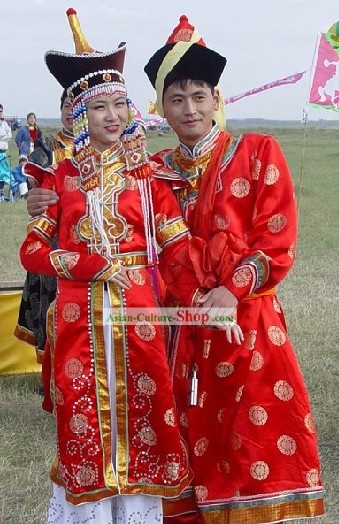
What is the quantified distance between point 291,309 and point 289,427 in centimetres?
423

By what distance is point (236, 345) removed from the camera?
2.71 m

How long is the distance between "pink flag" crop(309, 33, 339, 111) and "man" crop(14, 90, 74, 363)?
4.13m

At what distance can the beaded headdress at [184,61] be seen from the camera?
2672 mm

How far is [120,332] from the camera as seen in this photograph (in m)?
2.71

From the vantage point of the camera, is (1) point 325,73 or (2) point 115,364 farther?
(1) point 325,73

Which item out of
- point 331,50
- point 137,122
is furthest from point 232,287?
point 331,50

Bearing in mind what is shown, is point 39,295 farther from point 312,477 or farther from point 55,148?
point 312,477

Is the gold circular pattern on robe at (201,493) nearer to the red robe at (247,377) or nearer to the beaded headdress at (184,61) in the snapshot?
the red robe at (247,377)

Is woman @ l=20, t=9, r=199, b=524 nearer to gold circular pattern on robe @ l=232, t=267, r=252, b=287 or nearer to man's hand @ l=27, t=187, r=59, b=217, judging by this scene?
man's hand @ l=27, t=187, r=59, b=217

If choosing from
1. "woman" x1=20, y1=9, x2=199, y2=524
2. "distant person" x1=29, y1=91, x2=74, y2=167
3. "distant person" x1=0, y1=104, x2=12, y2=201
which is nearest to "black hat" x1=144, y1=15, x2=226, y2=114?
"woman" x1=20, y1=9, x2=199, y2=524

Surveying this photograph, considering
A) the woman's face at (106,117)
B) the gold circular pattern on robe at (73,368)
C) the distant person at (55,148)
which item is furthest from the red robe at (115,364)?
the distant person at (55,148)

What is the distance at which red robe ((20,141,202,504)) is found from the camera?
2.69 meters

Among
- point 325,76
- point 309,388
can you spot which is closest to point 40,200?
point 309,388

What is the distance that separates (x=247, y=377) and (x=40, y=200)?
913 mm
